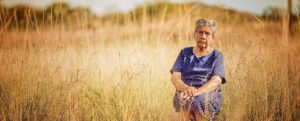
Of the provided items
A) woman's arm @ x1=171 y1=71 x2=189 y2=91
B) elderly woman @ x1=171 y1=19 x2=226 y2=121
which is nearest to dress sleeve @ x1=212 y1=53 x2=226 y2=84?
elderly woman @ x1=171 y1=19 x2=226 y2=121

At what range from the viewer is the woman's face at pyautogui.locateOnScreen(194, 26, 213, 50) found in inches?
148

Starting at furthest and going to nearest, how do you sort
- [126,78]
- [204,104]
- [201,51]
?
1. [126,78]
2. [201,51]
3. [204,104]

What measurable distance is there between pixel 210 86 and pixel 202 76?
95 millimetres

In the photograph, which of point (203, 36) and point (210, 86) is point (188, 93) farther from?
point (203, 36)

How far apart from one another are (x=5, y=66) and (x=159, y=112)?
116 centimetres

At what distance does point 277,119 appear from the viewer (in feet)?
12.8

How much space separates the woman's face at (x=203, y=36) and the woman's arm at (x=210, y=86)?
24 centimetres

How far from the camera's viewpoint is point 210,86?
3711 mm

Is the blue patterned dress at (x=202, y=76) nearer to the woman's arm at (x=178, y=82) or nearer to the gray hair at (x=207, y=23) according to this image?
the woman's arm at (x=178, y=82)

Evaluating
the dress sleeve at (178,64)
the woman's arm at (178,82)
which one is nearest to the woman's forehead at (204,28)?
the dress sleeve at (178,64)

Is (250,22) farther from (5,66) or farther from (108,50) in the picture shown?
(5,66)

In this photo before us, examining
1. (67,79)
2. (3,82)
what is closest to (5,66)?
(3,82)

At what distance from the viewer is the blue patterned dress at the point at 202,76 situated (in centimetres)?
371

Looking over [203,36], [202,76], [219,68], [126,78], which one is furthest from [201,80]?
[126,78]
